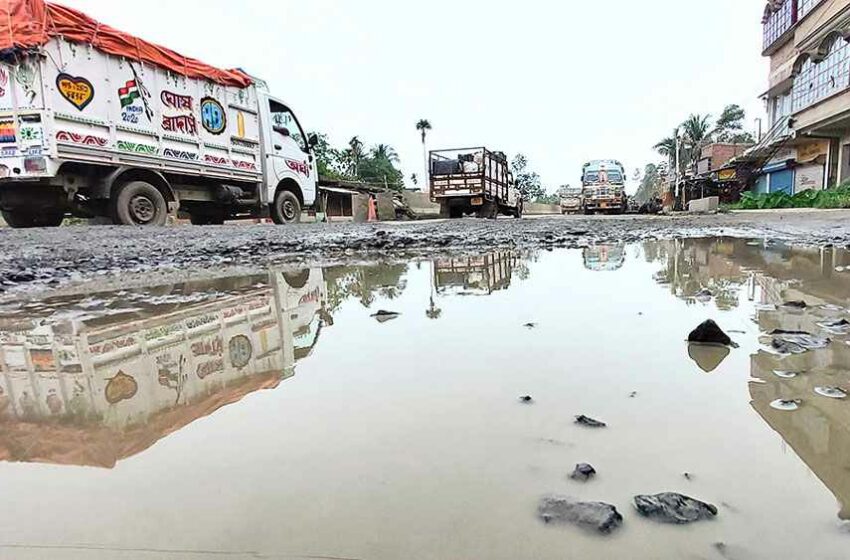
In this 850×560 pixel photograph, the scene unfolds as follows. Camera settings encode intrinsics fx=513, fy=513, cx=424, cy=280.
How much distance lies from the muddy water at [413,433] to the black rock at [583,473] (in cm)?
2

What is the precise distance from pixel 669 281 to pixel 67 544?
3123 mm

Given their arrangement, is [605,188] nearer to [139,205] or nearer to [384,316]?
[139,205]

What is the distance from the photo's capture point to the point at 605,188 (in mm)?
23781

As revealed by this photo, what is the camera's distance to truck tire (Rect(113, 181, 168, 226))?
7.38 meters

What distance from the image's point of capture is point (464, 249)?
18.7 ft

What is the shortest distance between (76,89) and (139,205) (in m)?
1.70

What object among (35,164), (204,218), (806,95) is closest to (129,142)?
(35,164)

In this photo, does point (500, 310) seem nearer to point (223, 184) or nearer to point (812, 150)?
point (223, 184)

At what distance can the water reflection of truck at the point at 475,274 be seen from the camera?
10.2 feet

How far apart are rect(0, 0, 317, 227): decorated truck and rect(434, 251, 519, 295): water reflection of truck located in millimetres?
5495

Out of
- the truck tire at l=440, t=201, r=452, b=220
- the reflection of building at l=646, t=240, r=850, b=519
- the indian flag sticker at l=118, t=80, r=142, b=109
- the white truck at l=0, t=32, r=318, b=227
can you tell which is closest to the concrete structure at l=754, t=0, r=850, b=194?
the truck tire at l=440, t=201, r=452, b=220

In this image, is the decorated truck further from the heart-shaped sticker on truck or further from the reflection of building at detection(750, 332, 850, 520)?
the reflection of building at detection(750, 332, 850, 520)

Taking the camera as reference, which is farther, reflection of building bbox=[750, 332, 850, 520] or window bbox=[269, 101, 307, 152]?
window bbox=[269, 101, 307, 152]

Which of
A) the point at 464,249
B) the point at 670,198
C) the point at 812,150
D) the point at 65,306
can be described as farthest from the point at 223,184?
the point at 670,198
